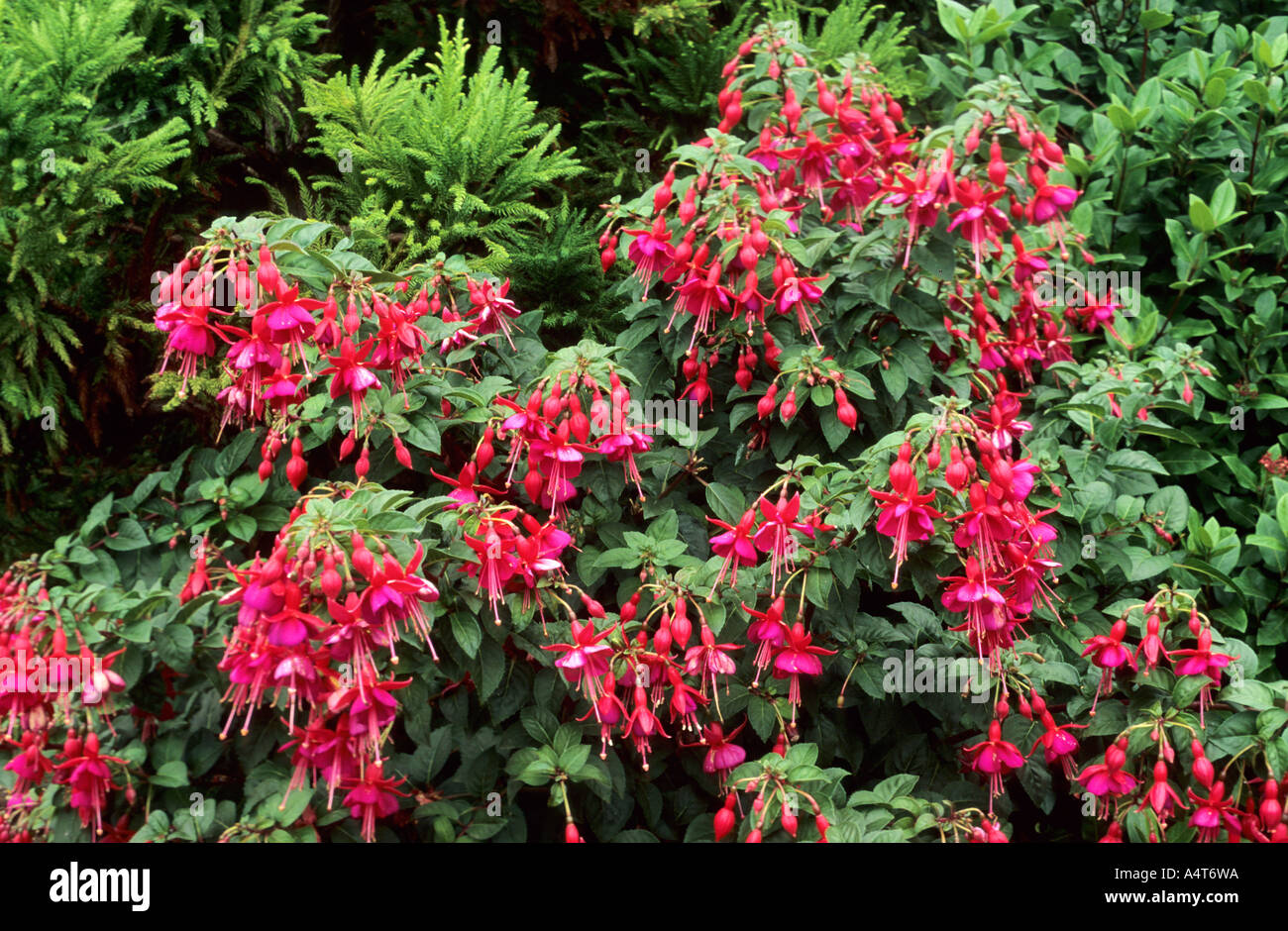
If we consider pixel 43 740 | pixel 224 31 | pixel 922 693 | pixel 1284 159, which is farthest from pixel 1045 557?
pixel 224 31

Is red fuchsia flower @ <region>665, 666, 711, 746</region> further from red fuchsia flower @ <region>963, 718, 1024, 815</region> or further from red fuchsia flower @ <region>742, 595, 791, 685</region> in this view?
red fuchsia flower @ <region>963, 718, 1024, 815</region>

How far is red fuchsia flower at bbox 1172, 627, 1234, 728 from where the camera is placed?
1.89 m

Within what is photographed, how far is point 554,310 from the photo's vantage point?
10.00 feet

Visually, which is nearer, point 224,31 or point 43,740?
point 43,740

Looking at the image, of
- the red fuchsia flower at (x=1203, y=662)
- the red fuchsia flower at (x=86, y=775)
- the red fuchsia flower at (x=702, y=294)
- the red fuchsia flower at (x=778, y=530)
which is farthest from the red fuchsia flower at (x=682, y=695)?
the red fuchsia flower at (x=86, y=775)

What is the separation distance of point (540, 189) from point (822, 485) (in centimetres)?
188

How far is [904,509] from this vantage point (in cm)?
166

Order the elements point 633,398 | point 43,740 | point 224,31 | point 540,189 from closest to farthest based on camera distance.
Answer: point 43,740 < point 633,398 < point 224,31 < point 540,189

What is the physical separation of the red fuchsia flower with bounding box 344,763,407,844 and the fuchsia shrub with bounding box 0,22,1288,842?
13 mm

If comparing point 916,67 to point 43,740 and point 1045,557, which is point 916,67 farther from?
point 43,740

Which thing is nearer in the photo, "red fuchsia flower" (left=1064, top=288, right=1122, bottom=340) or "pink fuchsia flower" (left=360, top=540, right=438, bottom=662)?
"pink fuchsia flower" (left=360, top=540, right=438, bottom=662)

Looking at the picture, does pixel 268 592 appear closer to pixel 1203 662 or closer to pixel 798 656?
pixel 798 656

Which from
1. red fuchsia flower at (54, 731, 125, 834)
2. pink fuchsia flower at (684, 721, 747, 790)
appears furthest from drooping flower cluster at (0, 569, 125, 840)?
pink fuchsia flower at (684, 721, 747, 790)

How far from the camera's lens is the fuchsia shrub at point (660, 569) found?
5.64 feet
